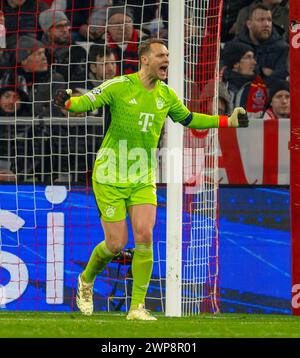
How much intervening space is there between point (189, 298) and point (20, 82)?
3.71 m

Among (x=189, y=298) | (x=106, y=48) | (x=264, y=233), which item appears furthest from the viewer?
(x=106, y=48)

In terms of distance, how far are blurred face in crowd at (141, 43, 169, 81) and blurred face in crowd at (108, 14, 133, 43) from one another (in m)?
3.92

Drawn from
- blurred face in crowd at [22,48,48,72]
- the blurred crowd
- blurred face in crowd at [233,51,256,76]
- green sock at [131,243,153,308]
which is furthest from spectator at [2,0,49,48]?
green sock at [131,243,153,308]

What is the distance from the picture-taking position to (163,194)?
42.0 ft

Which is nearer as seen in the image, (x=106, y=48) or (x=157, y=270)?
(x=157, y=270)

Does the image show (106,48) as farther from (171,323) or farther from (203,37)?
(171,323)

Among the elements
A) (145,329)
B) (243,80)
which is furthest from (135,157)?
(243,80)

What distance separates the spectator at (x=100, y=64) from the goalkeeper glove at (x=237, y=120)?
3.43m

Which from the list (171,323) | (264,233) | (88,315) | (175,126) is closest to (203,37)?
(175,126)

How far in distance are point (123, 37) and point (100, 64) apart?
418 millimetres

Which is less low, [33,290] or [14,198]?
[14,198]

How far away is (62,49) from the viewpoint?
14195 mm

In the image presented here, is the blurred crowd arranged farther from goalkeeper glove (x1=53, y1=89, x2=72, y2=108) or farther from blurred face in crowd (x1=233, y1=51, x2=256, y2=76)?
goalkeeper glove (x1=53, y1=89, x2=72, y2=108)

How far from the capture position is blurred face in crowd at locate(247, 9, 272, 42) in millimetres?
15328
